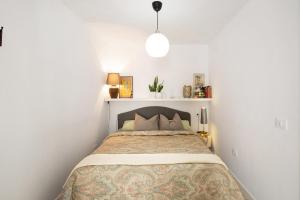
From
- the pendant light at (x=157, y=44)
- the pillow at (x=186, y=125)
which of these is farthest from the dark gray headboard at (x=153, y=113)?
the pendant light at (x=157, y=44)

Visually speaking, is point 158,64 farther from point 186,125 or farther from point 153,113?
point 186,125

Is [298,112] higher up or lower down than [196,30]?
lower down

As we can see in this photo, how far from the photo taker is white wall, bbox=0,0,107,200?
149 centimetres

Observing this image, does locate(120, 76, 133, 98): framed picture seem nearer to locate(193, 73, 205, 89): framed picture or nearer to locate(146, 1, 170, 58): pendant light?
locate(193, 73, 205, 89): framed picture

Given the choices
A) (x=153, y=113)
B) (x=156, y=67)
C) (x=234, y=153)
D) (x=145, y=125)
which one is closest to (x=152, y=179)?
(x=234, y=153)

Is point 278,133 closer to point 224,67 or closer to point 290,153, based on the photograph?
point 290,153

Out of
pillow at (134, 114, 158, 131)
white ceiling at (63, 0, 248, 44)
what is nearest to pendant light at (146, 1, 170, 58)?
white ceiling at (63, 0, 248, 44)

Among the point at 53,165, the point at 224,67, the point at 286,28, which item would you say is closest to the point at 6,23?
the point at 53,165

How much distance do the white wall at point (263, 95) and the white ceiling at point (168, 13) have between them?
26cm

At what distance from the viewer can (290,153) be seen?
161 cm

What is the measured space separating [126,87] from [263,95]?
9.07ft

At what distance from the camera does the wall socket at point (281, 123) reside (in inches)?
65.2

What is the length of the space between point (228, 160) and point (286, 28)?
2146mm

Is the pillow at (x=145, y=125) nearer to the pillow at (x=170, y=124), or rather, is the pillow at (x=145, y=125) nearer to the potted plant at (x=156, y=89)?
the pillow at (x=170, y=124)
